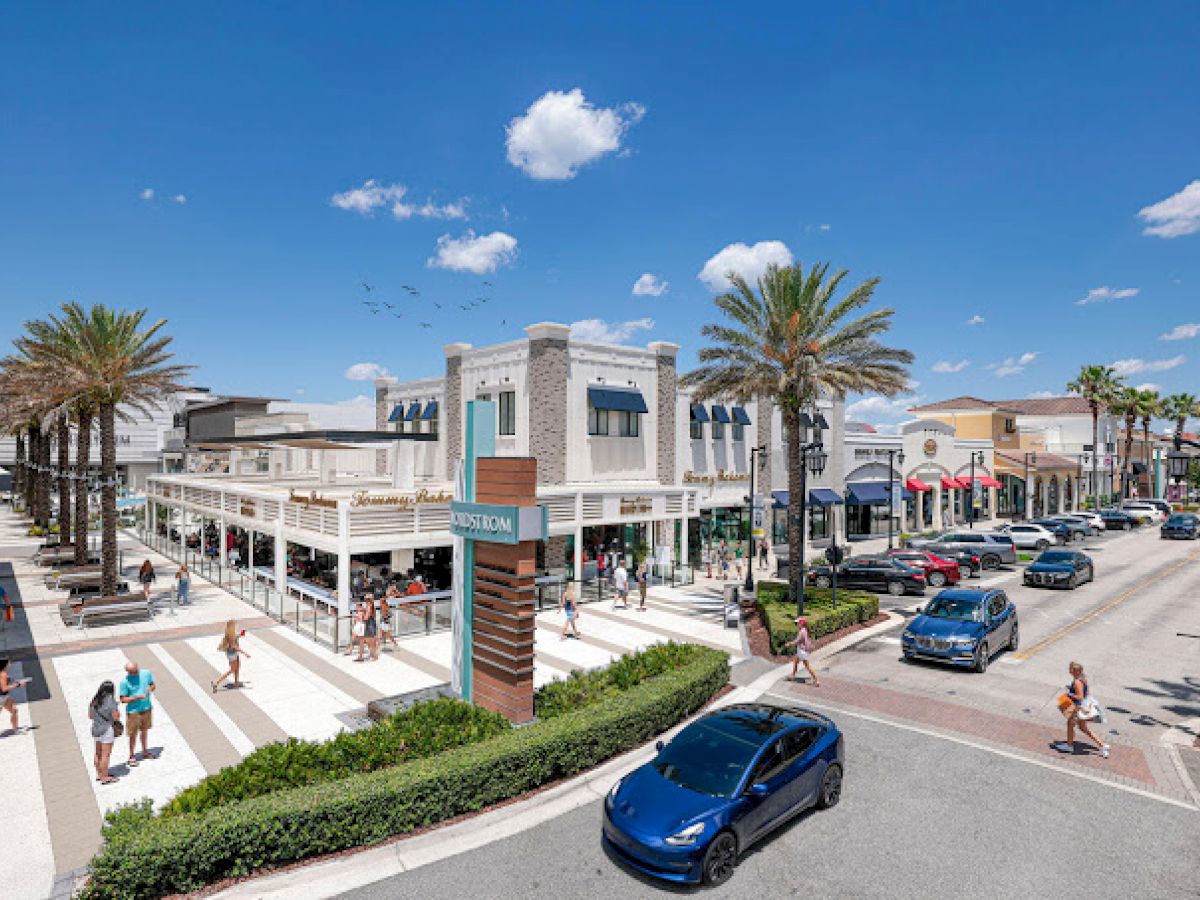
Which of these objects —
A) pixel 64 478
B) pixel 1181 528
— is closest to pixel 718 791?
pixel 64 478

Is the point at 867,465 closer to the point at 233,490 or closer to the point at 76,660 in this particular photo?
the point at 233,490

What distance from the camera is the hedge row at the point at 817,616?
1919cm

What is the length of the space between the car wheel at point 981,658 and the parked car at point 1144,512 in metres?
51.8

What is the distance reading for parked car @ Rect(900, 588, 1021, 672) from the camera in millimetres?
17422

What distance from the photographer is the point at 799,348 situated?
25047 millimetres

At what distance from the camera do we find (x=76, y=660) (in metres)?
18.2

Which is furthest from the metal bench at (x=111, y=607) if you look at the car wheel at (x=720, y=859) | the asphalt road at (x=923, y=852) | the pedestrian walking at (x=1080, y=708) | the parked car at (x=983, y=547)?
the parked car at (x=983, y=547)

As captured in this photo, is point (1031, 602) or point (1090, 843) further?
point (1031, 602)

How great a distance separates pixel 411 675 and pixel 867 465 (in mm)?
37758

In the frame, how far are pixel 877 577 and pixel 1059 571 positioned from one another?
25.6 feet

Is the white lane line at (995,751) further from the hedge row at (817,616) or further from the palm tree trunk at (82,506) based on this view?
the palm tree trunk at (82,506)

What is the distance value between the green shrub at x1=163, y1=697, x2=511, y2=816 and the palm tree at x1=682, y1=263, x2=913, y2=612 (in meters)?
15.2

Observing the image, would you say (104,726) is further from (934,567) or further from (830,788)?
(934,567)

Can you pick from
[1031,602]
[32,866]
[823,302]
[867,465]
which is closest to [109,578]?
[32,866]
